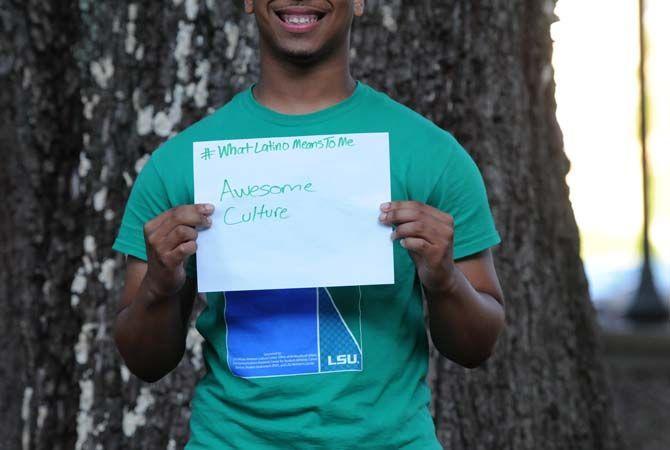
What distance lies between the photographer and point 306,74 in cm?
281

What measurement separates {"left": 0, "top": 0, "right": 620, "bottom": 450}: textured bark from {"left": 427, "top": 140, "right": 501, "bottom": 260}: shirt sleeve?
143 centimetres

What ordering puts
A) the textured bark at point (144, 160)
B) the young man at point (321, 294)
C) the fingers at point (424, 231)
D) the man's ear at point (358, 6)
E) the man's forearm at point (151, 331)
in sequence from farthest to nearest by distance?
the textured bark at point (144, 160), the man's ear at point (358, 6), the man's forearm at point (151, 331), the young man at point (321, 294), the fingers at point (424, 231)

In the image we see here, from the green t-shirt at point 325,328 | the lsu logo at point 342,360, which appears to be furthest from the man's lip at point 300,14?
the lsu logo at point 342,360

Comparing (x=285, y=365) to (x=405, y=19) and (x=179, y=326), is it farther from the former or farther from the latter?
(x=405, y=19)

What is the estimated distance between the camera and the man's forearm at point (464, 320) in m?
2.62

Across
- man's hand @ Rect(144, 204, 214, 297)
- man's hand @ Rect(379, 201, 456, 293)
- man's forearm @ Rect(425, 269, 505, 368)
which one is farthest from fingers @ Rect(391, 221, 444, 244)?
man's hand @ Rect(144, 204, 214, 297)

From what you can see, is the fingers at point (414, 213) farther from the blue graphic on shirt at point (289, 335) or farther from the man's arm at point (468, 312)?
the blue graphic on shirt at point (289, 335)

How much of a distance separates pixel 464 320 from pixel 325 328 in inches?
10.9

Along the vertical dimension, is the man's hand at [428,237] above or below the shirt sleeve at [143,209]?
below

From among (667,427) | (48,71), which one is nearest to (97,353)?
(48,71)

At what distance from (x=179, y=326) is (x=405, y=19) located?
67.5 inches

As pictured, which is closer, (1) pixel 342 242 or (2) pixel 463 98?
(1) pixel 342 242

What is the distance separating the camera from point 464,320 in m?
2.68

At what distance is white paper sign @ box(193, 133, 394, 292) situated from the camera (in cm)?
263
